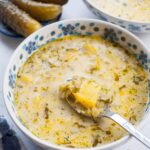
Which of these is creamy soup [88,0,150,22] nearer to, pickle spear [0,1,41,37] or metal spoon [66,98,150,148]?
pickle spear [0,1,41,37]

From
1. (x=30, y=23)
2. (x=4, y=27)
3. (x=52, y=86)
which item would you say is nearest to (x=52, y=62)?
(x=52, y=86)

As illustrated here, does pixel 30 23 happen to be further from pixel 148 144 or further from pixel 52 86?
pixel 148 144

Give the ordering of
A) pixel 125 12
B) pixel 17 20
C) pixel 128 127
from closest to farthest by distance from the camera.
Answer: pixel 128 127
pixel 17 20
pixel 125 12

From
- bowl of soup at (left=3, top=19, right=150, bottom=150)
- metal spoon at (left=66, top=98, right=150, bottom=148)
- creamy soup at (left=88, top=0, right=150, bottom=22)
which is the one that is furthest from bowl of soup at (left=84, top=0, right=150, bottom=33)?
metal spoon at (left=66, top=98, right=150, bottom=148)

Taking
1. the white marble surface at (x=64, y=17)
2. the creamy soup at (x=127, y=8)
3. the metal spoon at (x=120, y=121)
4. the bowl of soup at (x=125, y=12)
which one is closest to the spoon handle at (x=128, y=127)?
the metal spoon at (x=120, y=121)

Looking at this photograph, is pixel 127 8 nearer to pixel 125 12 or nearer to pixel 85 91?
pixel 125 12

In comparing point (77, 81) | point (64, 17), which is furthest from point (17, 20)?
point (77, 81)

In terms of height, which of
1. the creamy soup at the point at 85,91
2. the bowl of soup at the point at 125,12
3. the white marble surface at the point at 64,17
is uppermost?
the bowl of soup at the point at 125,12

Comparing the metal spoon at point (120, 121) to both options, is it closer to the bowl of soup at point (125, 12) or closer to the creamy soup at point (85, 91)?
the creamy soup at point (85, 91)
